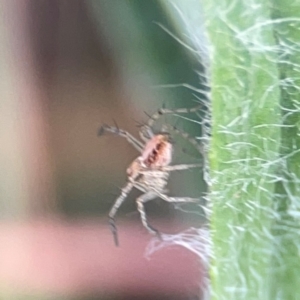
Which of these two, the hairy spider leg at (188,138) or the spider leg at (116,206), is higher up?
the hairy spider leg at (188,138)

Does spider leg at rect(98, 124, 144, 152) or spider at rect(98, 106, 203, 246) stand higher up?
spider leg at rect(98, 124, 144, 152)

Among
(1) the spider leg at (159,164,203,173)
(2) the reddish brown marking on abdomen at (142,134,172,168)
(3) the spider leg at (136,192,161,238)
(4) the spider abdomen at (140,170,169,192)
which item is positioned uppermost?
(2) the reddish brown marking on abdomen at (142,134,172,168)

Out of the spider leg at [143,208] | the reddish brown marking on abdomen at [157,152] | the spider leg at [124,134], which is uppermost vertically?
the spider leg at [124,134]

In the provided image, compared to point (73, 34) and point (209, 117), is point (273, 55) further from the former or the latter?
point (73, 34)

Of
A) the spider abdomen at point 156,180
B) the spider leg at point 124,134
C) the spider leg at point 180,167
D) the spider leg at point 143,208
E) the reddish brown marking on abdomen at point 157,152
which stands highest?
the spider leg at point 124,134
